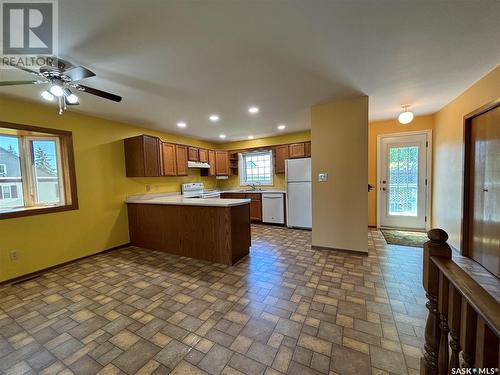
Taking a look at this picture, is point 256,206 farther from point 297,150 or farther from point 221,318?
point 221,318

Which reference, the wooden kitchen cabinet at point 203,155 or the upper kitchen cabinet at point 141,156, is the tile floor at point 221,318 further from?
the wooden kitchen cabinet at point 203,155

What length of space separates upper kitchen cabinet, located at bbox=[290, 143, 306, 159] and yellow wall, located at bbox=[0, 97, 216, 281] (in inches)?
133

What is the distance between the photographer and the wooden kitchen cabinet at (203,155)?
5.41 m

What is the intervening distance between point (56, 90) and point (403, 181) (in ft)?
18.5

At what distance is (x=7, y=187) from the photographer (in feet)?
9.35

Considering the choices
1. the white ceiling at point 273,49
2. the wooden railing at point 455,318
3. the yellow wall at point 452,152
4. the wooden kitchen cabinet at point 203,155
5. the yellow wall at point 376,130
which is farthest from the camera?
the wooden kitchen cabinet at point 203,155

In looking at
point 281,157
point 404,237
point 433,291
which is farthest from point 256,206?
point 433,291

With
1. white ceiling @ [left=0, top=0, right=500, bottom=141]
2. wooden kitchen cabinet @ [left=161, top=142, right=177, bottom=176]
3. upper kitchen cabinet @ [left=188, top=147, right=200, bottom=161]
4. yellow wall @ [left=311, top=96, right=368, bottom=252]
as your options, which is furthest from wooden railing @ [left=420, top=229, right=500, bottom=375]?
upper kitchen cabinet @ [left=188, top=147, right=200, bottom=161]

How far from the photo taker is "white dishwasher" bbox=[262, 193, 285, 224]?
200 inches

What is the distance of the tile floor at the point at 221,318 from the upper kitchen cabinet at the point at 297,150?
9.03ft

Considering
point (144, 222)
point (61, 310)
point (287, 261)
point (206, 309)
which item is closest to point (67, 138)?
point (144, 222)

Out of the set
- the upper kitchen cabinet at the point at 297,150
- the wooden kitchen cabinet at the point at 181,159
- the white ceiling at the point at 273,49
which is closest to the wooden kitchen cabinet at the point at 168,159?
the wooden kitchen cabinet at the point at 181,159

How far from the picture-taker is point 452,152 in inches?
131

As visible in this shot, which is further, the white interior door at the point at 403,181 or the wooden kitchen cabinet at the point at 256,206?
the wooden kitchen cabinet at the point at 256,206
